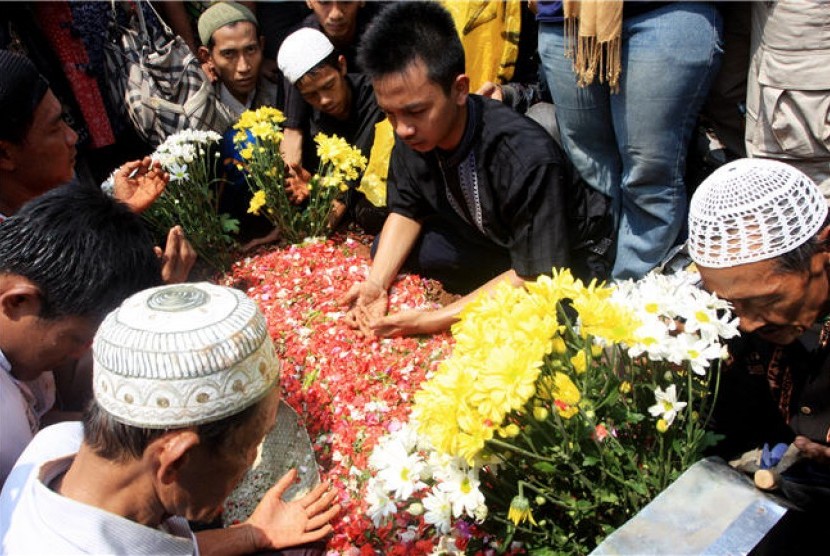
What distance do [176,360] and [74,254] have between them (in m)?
0.71

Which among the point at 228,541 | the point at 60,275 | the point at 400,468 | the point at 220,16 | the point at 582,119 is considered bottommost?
the point at 228,541

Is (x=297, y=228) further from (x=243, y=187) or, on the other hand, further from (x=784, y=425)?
(x=784, y=425)

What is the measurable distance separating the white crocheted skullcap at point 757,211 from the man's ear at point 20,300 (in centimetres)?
174

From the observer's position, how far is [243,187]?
434 cm

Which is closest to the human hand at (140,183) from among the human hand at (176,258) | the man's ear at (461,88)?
the human hand at (176,258)

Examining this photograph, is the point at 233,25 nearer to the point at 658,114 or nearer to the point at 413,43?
the point at 413,43

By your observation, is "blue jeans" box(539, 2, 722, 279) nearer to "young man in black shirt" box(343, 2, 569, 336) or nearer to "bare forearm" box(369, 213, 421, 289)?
"young man in black shirt" box(343, 2, 569, 336)

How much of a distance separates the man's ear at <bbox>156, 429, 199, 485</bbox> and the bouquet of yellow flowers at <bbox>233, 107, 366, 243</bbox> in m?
2.31

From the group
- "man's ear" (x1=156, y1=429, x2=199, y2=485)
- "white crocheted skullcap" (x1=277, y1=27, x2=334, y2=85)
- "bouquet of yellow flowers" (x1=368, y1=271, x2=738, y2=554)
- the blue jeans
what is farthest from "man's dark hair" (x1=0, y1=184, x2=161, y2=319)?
"white crocheted skullcap" (x1=277, y1=27, x2=334, y2=85)

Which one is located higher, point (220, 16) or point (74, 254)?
point (220, 16)

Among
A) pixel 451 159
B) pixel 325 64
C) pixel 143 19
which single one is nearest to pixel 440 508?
pixel 451 159

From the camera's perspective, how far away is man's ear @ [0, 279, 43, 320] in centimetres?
195

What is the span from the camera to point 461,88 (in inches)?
117

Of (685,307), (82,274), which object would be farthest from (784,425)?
(82,274)
